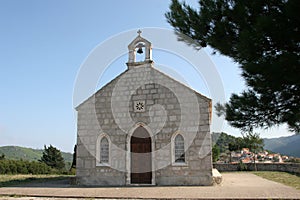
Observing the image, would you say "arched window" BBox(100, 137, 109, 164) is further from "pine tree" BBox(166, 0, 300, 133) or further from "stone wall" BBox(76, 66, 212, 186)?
"pine tree" BBox(166, 0, 300, 133)

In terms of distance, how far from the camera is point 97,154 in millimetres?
14148

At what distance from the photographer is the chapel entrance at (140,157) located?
44.7 ft

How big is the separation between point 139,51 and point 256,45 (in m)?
10.1

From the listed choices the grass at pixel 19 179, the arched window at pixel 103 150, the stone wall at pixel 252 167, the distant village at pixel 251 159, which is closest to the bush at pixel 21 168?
the grass at pixel 19 179

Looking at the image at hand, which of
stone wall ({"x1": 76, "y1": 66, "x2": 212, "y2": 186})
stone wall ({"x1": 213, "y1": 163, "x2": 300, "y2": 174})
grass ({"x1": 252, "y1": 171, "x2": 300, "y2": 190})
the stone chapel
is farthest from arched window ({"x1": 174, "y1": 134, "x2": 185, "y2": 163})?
stone wall ({"x1": 213, "y1": 163, "x2": 300, "y2": 174})

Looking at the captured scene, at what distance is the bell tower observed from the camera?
47.9 feet

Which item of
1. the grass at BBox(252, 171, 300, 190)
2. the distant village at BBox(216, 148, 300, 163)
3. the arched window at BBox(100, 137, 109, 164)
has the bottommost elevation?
the grass at BBox(252, 171, 300, 190)

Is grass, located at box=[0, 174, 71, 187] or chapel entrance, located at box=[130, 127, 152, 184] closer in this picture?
chapel entrance, located at box=[130, 127, 152, 184]

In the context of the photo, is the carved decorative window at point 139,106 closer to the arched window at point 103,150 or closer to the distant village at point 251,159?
the arched window at point 103,150

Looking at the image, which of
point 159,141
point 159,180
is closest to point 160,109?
point 159,141

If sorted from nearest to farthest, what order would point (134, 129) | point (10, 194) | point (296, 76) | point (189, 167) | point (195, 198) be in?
point (296, 76) < point (195, 198) < point (10, 194) < point (189, 167) < point (134, 129)

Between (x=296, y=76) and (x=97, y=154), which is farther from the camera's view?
(x=97, y=154)

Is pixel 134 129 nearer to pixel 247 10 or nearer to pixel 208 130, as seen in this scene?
pixel 208 130

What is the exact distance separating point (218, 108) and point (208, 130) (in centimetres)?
638
